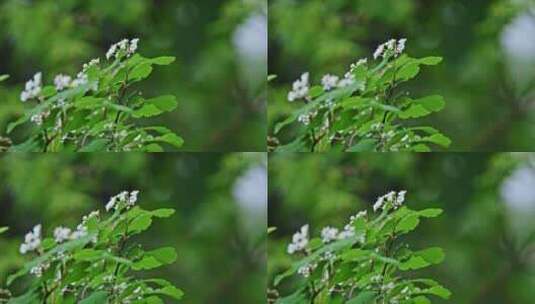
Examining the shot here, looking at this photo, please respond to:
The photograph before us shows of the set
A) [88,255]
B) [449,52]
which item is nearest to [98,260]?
[88,255]

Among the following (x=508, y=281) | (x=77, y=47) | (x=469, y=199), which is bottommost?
(x=508, y=281)

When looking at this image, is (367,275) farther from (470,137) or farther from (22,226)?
(22,226)

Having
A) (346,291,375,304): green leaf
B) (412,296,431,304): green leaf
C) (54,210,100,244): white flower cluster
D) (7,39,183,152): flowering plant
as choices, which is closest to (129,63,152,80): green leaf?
(7,39,183,152): flowering plant

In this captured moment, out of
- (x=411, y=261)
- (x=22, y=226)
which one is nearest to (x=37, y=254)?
(x=22, y=226)

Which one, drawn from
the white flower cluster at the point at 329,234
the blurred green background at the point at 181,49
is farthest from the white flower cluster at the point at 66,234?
the white flower cluster at the point at 329,234

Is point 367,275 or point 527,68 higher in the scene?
point 527,68

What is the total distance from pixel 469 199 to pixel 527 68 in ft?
1.59

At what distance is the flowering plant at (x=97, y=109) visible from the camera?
3336 mm

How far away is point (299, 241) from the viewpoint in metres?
3.42

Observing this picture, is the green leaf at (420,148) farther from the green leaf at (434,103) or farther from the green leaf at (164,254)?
the green leaf at (164,254)

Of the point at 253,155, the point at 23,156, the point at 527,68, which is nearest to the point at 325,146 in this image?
the point at 253,155

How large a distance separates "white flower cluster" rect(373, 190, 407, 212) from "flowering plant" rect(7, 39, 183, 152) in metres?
0.74

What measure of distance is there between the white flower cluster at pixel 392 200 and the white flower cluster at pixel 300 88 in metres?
0.44

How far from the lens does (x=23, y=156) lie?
332 centimetres
